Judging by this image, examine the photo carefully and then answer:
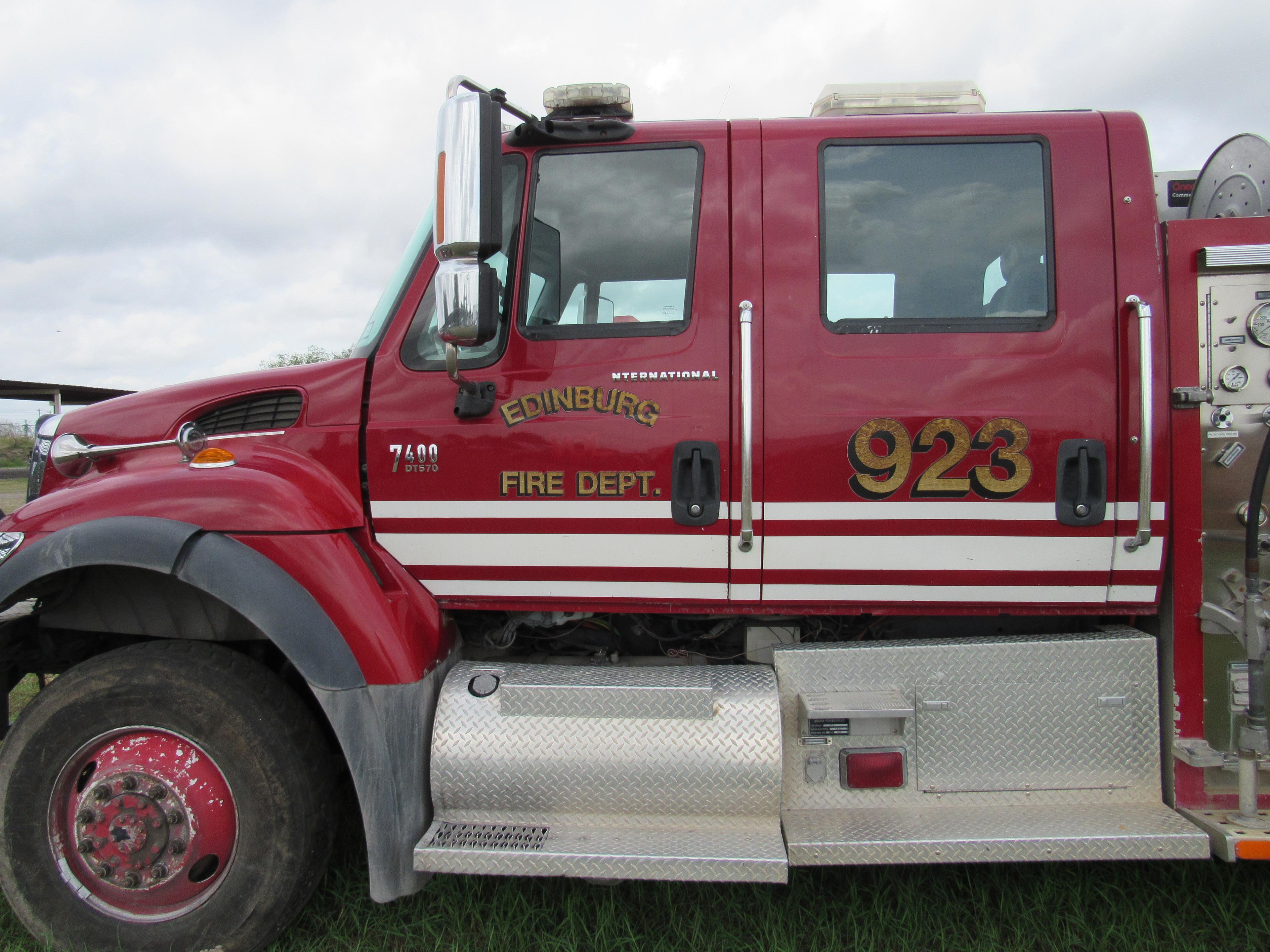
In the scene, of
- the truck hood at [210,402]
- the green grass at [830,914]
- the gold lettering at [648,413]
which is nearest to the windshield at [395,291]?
the truck hood at [210,402]

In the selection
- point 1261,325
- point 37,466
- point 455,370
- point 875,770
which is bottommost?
point 875,770

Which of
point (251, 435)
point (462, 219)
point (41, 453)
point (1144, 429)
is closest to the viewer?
point (462, 219)

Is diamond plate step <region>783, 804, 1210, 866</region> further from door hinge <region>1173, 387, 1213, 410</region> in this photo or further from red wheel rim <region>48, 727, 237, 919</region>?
red wheel rim <region>48, 727, 237, 919</region>

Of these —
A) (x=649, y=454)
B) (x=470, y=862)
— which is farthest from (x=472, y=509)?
(x=470, y=862)

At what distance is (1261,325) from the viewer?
89.5 inches

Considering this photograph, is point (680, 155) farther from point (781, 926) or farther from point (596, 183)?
point (781, 926)

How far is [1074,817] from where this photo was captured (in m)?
2.29

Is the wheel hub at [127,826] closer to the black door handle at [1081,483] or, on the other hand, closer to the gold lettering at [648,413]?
the gold lettering at [648,413]

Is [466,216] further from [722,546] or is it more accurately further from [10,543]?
[10,543]

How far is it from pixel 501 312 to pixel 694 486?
34.3 inches

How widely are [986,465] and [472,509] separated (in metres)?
1.66

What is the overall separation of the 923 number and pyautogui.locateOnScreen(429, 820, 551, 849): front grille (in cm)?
151

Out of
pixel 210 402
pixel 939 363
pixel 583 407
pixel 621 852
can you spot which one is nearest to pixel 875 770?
pixel 621 852

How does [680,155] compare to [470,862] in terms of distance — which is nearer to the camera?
[470,862]
